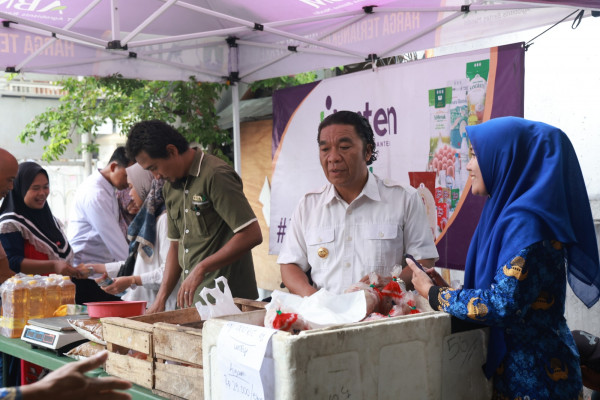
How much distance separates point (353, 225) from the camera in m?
2.70

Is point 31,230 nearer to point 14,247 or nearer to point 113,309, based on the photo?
point 14,247

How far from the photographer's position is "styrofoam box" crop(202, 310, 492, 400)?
151cm

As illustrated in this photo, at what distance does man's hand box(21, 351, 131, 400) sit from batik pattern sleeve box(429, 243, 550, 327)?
2.93 ft

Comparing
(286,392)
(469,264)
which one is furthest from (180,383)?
(469,264)

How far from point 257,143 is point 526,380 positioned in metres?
5.29

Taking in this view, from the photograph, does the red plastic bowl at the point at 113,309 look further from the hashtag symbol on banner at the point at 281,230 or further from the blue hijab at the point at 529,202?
the hashtag symbol on banner at the point at 281,230

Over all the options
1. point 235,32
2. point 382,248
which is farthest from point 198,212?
point 235,32

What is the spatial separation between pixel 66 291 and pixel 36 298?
0.56 feet

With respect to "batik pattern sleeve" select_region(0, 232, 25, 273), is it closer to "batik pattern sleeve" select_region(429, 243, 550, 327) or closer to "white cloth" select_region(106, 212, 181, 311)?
"white cloth" select_region(106, 212, 181, 311)

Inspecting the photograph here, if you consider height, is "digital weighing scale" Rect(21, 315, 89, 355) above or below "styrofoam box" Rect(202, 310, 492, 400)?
below

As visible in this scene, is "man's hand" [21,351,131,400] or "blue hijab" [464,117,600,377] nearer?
"man's hand" [21,351,131,400]

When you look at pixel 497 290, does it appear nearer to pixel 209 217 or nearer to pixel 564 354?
pixel 564 354

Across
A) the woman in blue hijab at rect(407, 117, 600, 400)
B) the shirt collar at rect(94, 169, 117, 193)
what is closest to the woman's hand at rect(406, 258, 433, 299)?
the woman in blue hijab at rect(407, 117, 600, 400)

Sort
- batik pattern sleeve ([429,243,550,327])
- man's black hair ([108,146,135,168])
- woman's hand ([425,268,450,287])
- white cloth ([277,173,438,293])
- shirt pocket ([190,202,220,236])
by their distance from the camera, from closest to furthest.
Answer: batik pattern sleeve ([429,243,550,327]) < woman's hand ([425,268,450,287]) < white cloth ([277,173,438,293]) < shirt pocket ([190,202,220,236]) < man's black hair ([108,146,135,168])
